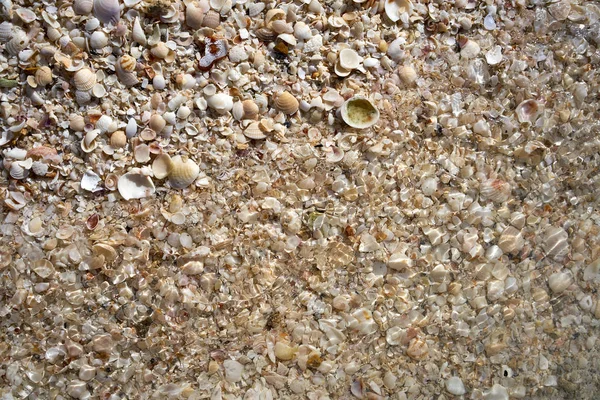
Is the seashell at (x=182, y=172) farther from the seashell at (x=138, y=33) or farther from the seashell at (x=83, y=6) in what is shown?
the seashell at (x=83, y=6)

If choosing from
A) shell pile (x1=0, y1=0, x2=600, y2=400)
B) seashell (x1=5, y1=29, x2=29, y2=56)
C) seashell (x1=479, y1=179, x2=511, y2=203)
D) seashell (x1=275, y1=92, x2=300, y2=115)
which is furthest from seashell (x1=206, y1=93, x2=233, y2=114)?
seashell (x1=479, y1=179, x2=511, y2=203)

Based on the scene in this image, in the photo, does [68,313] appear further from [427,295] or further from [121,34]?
[427,295]

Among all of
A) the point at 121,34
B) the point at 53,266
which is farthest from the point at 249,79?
the point at 53,266

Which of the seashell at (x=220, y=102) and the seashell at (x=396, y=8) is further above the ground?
the seashell at (x=396, y=8)

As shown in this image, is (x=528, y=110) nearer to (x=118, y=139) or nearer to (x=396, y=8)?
(x=396, y=8)

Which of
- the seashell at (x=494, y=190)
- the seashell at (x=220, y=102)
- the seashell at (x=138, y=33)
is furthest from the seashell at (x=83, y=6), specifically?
the seashell at (x=494, y=190)

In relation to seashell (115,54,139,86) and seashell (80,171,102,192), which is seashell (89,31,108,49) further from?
seashell (80,171,102,192)
